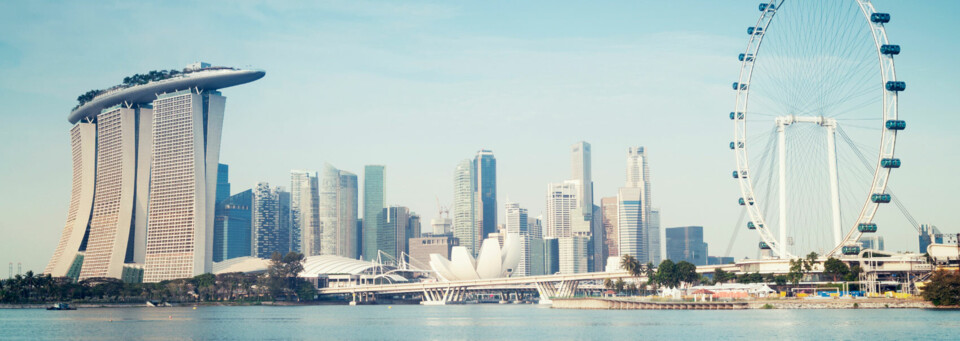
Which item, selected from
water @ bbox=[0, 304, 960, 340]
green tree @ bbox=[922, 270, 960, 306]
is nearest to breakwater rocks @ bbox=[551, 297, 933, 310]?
green tree @ bbox=[922, 270, 960, 306]

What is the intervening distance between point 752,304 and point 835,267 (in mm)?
15332

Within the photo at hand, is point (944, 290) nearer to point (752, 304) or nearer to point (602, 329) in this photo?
point (752, 304)

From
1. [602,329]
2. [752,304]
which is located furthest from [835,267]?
[602,329]

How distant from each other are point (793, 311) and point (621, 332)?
122ft

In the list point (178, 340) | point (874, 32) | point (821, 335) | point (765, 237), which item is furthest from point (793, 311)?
point (178, 340)

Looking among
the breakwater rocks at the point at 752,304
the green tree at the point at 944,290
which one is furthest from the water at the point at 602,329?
the breakwater rocks at the point at 752,304

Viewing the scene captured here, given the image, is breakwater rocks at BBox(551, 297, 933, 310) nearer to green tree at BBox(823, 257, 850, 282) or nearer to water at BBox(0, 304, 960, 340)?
water at BBox(0, 304, 960, 340)

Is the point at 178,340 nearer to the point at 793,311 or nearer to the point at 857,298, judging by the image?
the point at 793,311

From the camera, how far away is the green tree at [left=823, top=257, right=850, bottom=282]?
14225 cm

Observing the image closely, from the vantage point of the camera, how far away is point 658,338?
273ft

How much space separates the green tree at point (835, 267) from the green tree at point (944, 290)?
25.7m

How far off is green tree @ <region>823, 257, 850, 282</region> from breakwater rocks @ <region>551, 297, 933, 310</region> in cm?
1403

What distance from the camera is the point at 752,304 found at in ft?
446

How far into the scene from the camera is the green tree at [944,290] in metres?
112
